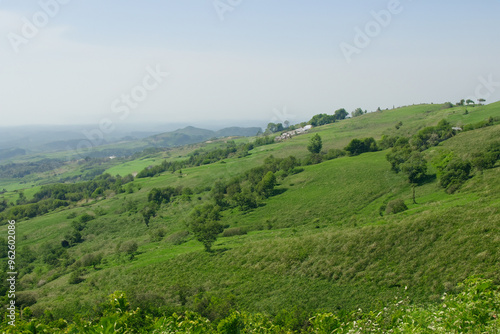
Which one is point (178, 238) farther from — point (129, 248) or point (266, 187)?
point (266, 187)

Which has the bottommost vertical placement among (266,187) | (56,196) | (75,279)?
(56,196)

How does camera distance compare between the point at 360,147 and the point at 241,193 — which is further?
the point at 360,147

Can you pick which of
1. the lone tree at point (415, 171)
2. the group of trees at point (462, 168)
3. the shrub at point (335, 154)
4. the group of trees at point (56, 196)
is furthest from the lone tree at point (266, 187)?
the group of trees at point (56, 196)

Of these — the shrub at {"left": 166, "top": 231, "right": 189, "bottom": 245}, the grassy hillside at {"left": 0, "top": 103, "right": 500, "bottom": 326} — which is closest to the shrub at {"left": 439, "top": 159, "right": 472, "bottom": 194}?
the grassy hillside at {"left": 0, "top": 103, "right": 500, "bottom": 326}

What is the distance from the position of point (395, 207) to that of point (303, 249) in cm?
1744

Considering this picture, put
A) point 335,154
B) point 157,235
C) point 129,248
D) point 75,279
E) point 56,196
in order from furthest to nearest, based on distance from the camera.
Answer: point 56,196
point 335,154
point 157,235
point 129,248
point 75,279

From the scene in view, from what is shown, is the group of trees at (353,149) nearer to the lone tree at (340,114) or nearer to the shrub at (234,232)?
the shrub at (234,232)

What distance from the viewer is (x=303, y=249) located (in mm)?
36812

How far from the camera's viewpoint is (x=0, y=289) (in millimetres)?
43250

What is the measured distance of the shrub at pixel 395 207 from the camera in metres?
44.0

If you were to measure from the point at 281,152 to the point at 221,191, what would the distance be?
40983 mm

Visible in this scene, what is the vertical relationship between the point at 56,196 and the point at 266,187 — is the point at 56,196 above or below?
below

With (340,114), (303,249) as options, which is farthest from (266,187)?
(340,114)

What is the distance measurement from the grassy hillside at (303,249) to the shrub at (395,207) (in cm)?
148
